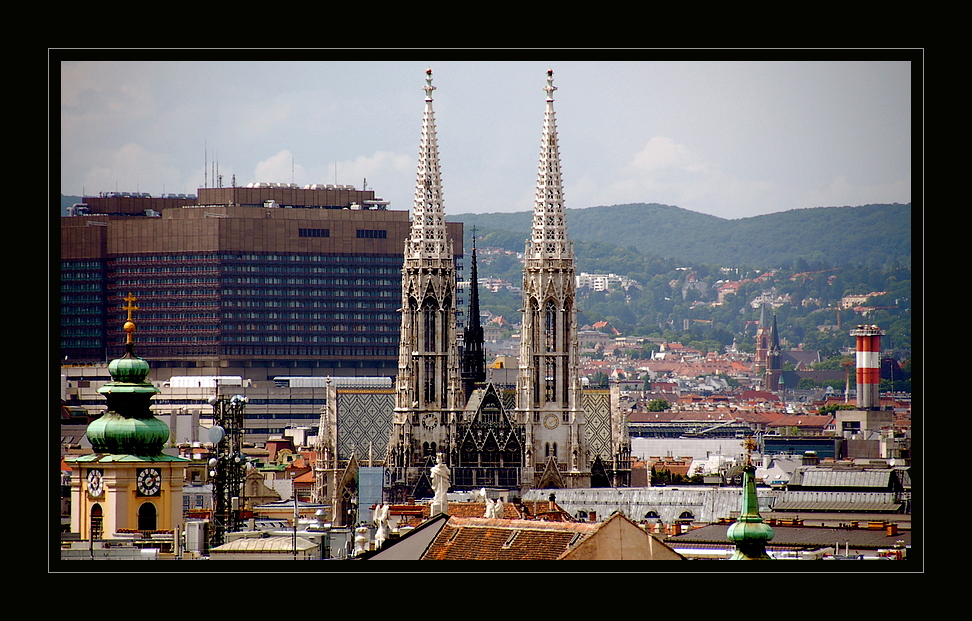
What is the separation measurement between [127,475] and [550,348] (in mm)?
39548

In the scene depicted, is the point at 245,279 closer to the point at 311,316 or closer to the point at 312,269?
the point at 312,269

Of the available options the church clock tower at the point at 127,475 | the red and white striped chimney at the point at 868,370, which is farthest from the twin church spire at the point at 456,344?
the red and white striped chimney at the point at 868,370

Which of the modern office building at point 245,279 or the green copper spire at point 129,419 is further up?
the modern office building at point 245,279

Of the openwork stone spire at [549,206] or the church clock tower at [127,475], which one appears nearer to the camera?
the church clock tower at [127,475]

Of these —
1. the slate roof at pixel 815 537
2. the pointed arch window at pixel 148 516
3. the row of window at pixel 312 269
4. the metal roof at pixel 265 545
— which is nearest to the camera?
the metal roof at pixel 265 545

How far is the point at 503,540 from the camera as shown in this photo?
154 ft

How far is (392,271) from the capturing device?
169 m

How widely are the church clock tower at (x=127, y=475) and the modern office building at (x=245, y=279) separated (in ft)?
350

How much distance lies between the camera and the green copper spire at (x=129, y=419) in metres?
57.5

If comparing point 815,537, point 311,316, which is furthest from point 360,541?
point 311,316

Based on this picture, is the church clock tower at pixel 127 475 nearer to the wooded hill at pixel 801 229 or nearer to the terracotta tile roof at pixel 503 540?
the terracotta tile roof at pixel 503 540

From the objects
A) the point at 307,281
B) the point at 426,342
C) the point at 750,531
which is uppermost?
the point at 307,281

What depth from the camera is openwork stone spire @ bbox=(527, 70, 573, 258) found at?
309ft

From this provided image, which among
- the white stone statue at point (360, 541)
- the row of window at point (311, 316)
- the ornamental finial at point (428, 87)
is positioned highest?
the ornamental finial at point (428, 87)
